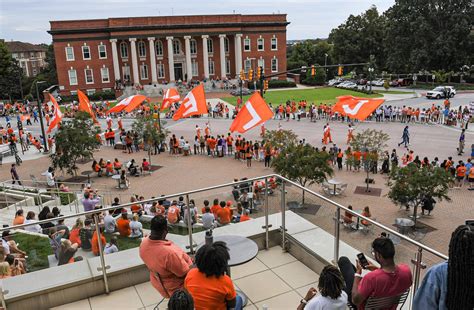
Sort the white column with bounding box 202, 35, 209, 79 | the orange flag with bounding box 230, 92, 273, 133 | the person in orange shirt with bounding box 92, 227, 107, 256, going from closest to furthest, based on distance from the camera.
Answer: the person in orange shirt with bounding box 92, 227, 107, 256 < the orange flag with bounding box 230, 92, 273, 133 < the white column with bounding box 202, 35, 209, 79

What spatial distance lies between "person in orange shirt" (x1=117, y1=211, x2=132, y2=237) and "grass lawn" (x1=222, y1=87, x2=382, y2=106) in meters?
50.3

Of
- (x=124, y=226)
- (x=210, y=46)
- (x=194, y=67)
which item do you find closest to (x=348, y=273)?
(x=124, y=226)

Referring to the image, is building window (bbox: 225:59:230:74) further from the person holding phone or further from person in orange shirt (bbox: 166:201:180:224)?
the person holding phone

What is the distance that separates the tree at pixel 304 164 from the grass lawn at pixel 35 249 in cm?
1449

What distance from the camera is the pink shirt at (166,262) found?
5.08m

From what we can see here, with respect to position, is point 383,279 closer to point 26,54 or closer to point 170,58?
point 170,58

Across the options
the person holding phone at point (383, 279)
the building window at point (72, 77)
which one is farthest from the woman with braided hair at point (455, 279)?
the building window at point (72, 77)

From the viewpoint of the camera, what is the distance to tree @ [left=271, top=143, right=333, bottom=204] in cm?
1986

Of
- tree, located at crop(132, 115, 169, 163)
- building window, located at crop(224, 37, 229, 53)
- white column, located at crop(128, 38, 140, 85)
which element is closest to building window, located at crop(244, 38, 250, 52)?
building window, located at crop(224, 37, 229, 53)

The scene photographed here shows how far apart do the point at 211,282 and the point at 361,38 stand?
283 ft

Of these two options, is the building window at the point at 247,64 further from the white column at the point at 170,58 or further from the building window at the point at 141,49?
the building window at the point at 141,49

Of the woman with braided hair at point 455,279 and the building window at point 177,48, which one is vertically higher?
the building window at point 177,48

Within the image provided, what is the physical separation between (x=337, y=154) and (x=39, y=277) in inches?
884

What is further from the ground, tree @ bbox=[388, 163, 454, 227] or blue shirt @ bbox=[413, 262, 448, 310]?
blue shirt @ bbox=[413, 262, 448, 310]
